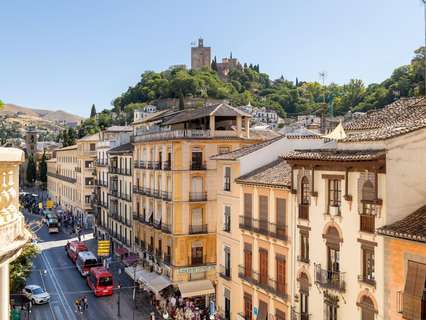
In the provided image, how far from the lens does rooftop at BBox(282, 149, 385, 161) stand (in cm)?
2102

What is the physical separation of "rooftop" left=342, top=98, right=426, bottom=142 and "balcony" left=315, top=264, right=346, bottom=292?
6.07 metres

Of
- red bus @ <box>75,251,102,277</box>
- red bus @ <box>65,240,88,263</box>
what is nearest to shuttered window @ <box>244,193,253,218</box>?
red bus @ <box>75,251,102,277</box>

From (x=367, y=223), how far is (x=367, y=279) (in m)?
2.30

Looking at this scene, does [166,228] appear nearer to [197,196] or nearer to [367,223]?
[197,196]

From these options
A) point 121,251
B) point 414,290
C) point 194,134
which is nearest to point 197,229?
point 194,134

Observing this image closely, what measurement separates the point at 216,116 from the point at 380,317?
25874 mm

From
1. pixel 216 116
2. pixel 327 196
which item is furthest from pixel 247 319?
pixel 216 116

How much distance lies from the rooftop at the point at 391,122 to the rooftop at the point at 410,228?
3259 mm

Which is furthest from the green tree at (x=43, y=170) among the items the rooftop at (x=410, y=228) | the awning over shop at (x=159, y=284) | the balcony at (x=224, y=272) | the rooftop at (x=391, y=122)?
the rooftop at (x=410, y=228)

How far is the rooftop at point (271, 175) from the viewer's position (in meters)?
28.8

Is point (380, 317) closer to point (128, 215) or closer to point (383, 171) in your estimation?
point (383, 171)

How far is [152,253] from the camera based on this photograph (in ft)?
151

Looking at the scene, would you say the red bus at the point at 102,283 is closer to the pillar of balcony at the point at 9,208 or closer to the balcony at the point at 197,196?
the balcony at the point at 197,196

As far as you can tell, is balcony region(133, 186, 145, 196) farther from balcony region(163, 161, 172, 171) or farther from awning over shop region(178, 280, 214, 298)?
awning over shop region(178, 280, 214, 298)
